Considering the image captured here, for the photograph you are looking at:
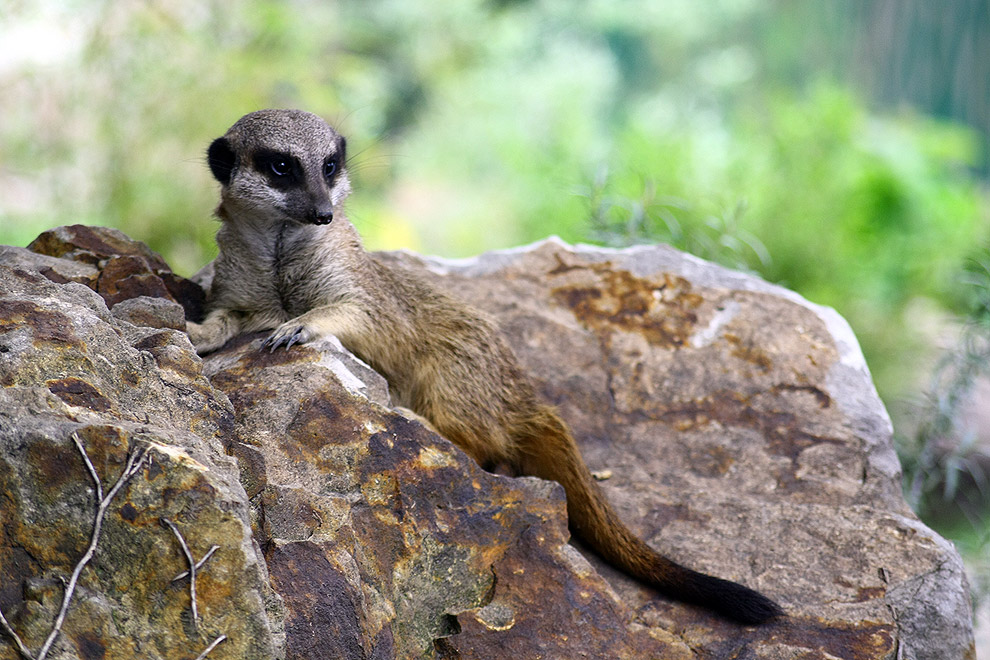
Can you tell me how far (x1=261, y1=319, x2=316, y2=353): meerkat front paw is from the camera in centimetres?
232

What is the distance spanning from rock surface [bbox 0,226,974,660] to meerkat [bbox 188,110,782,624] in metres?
0.19

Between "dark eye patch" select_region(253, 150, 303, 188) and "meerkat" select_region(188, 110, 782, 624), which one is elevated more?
"dark eye patch" select_region(253, 150, 303, 188)

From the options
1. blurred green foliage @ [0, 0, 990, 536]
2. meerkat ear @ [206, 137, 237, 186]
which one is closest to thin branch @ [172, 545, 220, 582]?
meerkat ear @ [206, 137, 237, 186]

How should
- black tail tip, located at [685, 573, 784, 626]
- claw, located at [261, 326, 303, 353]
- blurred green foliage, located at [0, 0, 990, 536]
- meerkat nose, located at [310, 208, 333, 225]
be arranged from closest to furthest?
black tail tip, located at [685, 573, 784, 626]
claw, located at [261, 326, 303, 353]
meerkat nose, located at [310, 208, 333, 225]
blurred green foliage, located at [0, 0, 990, 536]

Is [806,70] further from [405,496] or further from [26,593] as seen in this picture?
[26,593]

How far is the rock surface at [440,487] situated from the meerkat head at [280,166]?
348 mm

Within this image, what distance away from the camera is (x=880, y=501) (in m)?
2.65

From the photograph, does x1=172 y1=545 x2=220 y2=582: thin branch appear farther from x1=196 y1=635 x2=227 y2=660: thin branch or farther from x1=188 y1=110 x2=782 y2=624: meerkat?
x1=188 y1=110 x2=782 y2=624: meerkat

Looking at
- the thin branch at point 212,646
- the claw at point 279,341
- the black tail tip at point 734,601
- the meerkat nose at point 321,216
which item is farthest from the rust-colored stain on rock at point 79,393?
the black tail tip at point 734,601

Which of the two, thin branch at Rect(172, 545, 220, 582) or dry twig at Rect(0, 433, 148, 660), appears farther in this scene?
thin branch at Rect(172, 545, 220, 582)

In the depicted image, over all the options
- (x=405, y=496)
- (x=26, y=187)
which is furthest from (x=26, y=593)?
(x=26, y=187)

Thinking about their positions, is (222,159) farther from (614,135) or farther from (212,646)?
(614,135)

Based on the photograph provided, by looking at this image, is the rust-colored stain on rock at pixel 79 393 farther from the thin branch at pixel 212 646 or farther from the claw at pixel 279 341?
the claw at pixel 279 341

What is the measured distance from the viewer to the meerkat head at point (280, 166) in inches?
101
